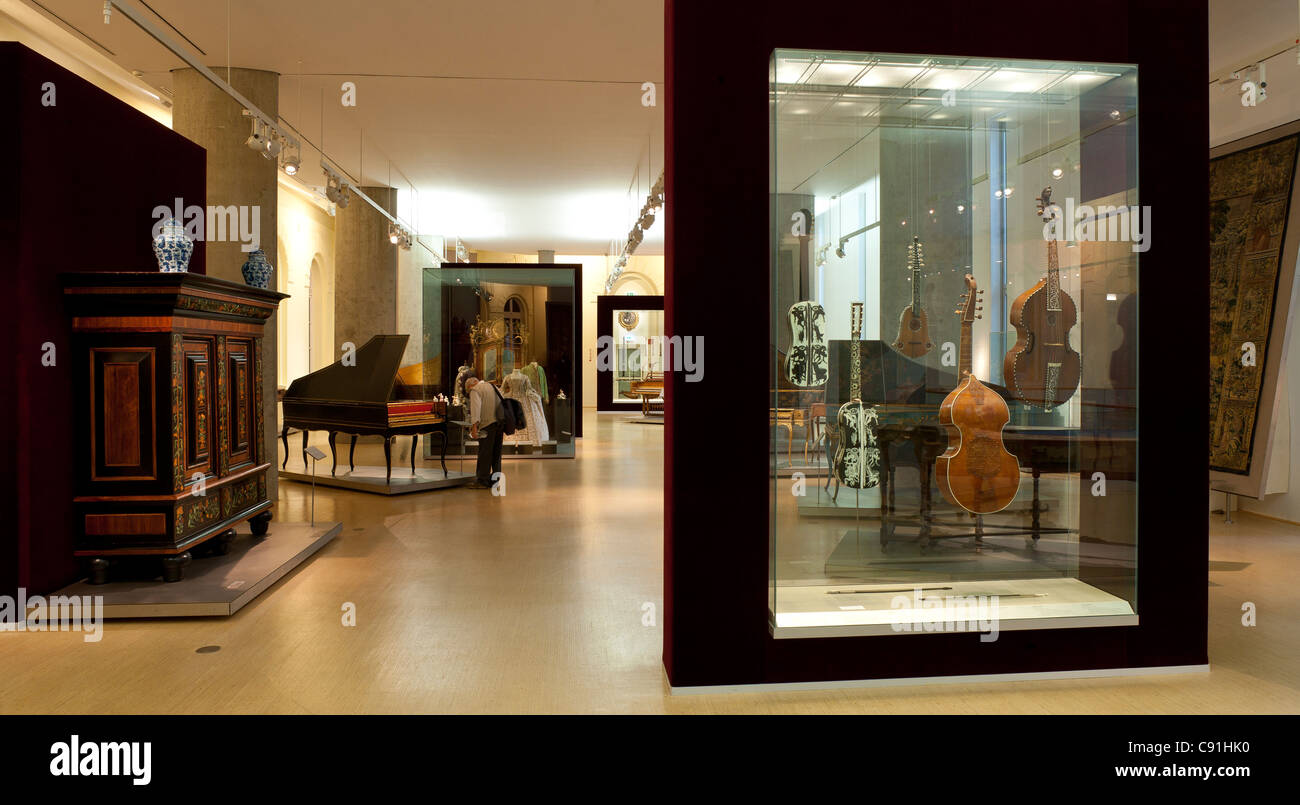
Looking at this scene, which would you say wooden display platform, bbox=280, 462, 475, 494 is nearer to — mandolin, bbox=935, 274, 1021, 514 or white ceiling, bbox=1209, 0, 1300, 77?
mandolin, bbox=935, 274, 1021, 514

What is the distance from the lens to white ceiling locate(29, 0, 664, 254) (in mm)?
7766

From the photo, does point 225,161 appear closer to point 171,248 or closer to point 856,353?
point 171,248

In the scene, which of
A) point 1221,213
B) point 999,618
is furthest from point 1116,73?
point 1221,213

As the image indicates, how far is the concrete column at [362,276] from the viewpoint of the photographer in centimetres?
1443

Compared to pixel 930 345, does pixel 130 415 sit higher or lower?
lower

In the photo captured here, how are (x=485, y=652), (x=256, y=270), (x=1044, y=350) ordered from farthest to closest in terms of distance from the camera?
(x=256, y=270) → (x=485, y=652) → (x=1044, y=350)

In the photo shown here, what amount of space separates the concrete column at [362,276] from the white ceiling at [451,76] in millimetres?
830

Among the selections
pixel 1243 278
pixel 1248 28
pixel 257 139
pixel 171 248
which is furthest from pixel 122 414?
pixel 1248 28

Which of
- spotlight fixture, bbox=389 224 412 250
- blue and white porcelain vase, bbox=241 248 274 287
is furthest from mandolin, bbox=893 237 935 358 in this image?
spotlight fixture, bbox=389 224 412 250

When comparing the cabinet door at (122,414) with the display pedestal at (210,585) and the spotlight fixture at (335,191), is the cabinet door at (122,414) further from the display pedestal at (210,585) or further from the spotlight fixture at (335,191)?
the spotlight fixture at (335,191)

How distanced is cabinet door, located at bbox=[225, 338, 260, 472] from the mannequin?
5.50m

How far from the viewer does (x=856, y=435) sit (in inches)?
165

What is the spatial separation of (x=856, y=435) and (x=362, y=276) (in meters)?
11.8
